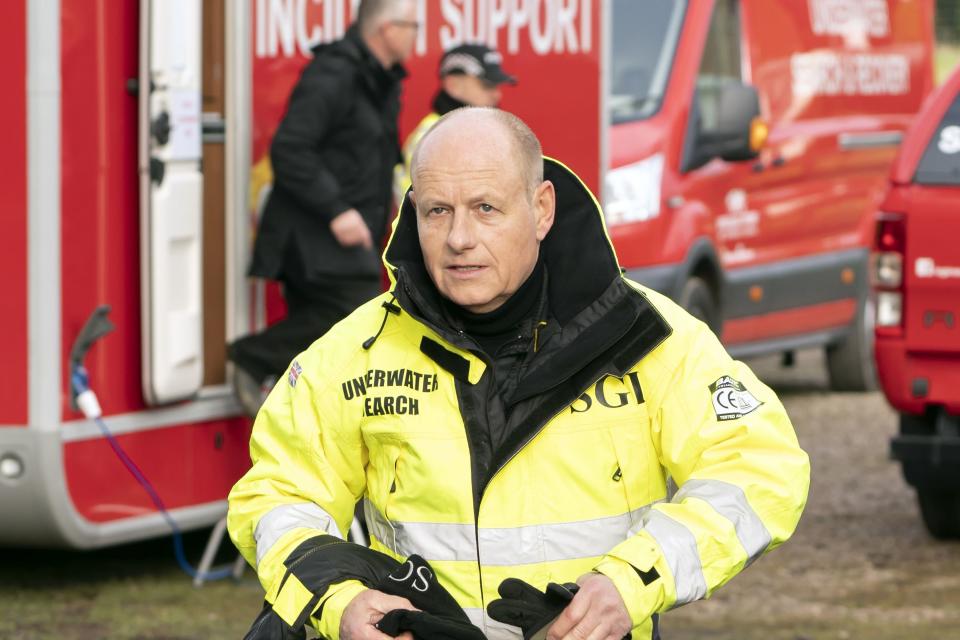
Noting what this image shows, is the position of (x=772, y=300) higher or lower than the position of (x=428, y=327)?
lower

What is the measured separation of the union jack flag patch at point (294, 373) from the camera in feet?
11.5

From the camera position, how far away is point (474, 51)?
7590 millimetres

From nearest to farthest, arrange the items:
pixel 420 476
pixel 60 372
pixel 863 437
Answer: pixel 420 476 → pixel 60 372 → pixel 863 437

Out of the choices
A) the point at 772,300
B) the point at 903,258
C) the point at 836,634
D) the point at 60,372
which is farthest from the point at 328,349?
the point at 772,300

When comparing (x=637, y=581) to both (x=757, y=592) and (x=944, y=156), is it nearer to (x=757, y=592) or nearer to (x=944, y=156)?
(x=757, y=592)

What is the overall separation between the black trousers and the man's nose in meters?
3.57

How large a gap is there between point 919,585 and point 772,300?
3677mm

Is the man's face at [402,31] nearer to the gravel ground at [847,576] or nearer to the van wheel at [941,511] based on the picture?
the gravel ground at [847,576]

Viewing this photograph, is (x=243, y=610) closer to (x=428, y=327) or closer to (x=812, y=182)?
(x=428, y=327)

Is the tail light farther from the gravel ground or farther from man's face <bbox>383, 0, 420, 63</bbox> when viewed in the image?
man's face <bbox>383, 0, 420, 63</bbox>

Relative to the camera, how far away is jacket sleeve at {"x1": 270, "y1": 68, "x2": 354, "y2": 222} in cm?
688

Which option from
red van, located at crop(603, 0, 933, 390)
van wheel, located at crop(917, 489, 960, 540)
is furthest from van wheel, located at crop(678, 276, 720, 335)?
van wheel, located at crop(917, 489, 960, 540)

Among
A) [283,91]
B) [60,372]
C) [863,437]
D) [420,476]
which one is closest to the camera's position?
[420,476]

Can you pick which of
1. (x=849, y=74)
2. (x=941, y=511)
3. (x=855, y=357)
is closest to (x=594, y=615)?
(x=941, y=511)
